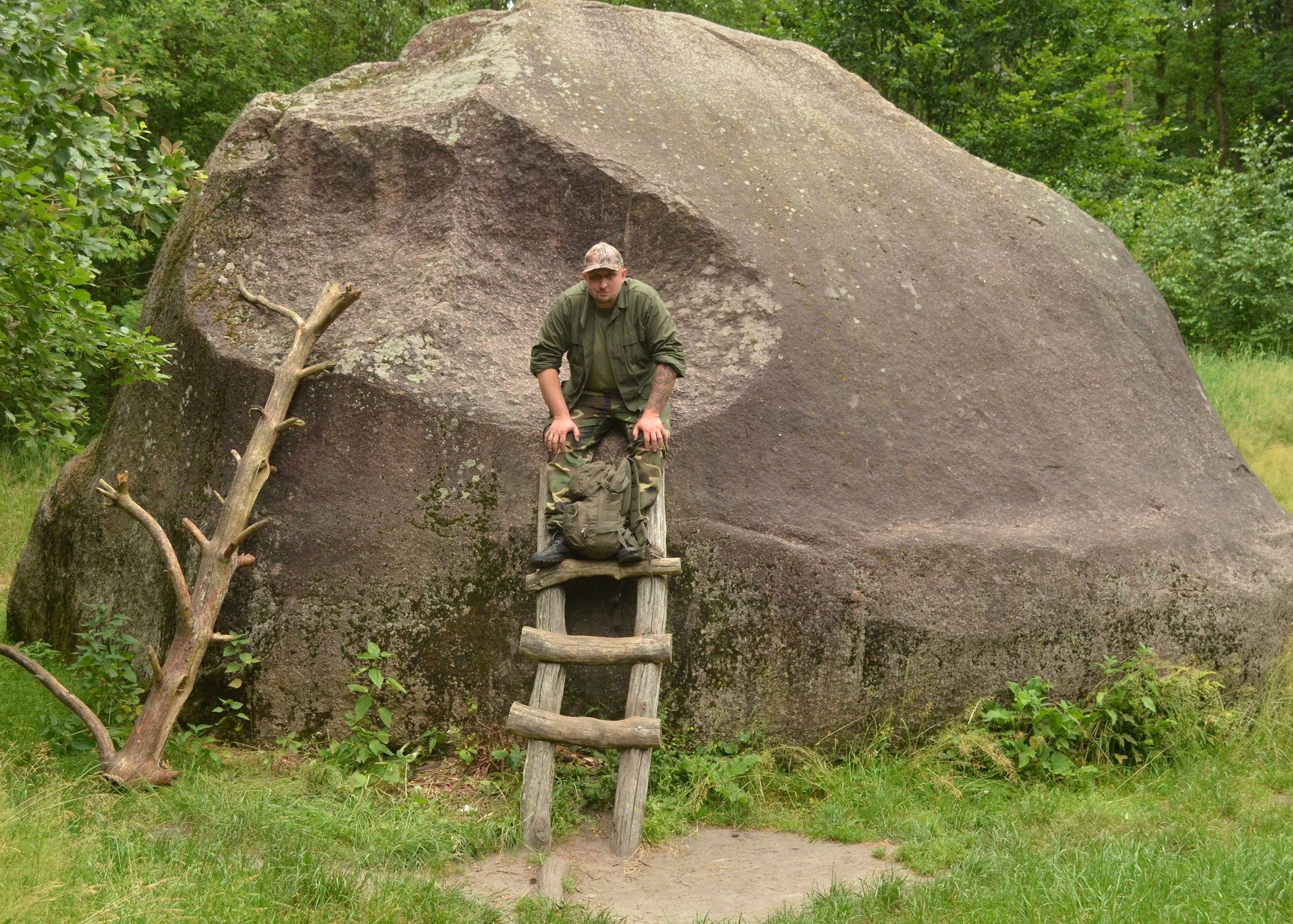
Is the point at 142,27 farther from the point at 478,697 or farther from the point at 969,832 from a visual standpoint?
the point at 969,832

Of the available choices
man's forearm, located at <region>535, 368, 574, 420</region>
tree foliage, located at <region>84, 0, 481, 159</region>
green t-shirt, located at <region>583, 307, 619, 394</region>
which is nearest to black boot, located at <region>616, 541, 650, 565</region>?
man's forearm, located at <region>535, 368, 574, 420</region>

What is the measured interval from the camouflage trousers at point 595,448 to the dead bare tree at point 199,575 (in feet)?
4.72

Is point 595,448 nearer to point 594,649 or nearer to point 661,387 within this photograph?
point 661,387

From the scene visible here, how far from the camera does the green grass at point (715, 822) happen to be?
4.56 metres

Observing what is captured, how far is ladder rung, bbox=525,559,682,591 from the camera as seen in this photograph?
19.2ft

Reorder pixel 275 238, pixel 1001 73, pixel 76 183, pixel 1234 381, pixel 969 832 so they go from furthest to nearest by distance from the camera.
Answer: pixel 1001 73 → pixel 1234 381 → pixel 275 238 → pixel 76 183 → pixel 969 832

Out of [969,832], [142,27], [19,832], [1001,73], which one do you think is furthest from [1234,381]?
[142,27]

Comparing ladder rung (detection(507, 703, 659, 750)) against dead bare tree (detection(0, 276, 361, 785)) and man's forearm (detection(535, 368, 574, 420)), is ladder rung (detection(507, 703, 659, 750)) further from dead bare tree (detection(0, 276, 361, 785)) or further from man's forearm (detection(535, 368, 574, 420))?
dead bare tree (detection(0, 276, 361, 785))

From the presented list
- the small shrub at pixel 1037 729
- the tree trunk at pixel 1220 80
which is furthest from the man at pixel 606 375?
the tree trunk at pixel 1220 80

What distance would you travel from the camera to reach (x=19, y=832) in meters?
4.56

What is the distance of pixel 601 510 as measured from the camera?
5.82m

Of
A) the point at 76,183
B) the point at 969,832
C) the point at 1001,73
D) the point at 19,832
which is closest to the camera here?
the point at 19,832

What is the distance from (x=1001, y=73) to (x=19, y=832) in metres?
14.9

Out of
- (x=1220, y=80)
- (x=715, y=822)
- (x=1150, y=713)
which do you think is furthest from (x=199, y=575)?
(x=1220, y=80)
